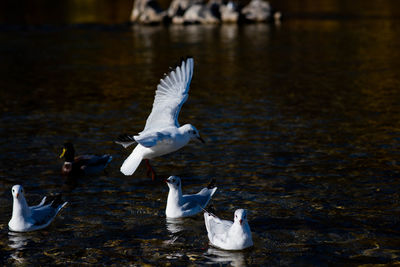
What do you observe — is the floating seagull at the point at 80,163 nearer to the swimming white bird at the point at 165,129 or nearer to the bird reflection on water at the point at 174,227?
the swimming white bird at the point at 165,129

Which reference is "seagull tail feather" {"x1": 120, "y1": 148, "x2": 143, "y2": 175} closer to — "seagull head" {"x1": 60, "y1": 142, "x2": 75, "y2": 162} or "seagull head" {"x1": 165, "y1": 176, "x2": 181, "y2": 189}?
"seagull head" {"x1": 165, "y1": 176, "x2": 181, "y2": 189}

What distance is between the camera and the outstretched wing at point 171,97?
52.1 ft

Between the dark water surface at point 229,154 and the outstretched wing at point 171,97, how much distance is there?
1911mm

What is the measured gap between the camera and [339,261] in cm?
1182

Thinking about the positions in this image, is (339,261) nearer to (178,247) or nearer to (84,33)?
(178,247)

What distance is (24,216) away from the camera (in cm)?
1358

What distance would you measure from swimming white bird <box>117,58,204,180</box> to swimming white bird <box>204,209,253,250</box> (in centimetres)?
263

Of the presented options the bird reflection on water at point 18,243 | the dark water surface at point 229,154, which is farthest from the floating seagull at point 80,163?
the bird reflection on water at point 18,243

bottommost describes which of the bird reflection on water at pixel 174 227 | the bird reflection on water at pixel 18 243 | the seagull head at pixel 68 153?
the bird reflection on water at pixel 174 227

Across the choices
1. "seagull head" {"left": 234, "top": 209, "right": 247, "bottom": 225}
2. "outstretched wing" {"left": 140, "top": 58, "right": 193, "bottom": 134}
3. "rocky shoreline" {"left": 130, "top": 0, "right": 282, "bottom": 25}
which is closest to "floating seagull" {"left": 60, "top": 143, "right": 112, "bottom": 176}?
"outstretched wing" {"left": 140, "top": 58, "right": 193, "bottom": 134}

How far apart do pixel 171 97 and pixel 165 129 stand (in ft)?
4.92

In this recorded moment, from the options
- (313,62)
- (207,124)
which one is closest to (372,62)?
(313,62)

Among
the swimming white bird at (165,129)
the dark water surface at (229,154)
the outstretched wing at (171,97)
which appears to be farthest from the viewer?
the outstretched wing at (171,97)

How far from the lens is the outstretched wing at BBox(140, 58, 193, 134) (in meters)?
15.9
